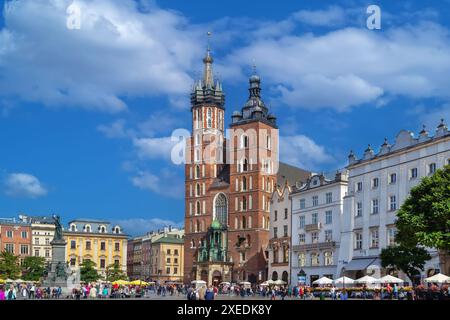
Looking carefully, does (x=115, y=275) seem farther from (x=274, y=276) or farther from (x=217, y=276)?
(x=274, y=276)

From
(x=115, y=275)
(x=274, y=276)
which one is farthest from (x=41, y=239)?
(x=274, y=276)

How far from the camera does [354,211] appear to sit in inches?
3076

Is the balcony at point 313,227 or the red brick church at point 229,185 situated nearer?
the balcony at point 313,227

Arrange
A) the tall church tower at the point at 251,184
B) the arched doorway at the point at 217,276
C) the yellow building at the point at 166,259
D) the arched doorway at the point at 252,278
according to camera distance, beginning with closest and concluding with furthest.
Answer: the arched doorway at the point at 252,278 < the tall church tower at the point at 251,184 < the arched doorway at the point at 217,276 < the yellow building at the point at 166,259

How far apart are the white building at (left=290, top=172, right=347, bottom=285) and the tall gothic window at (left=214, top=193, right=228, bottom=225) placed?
28742mm

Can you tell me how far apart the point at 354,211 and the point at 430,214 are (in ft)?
107

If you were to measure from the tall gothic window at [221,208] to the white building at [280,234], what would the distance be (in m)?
20.2

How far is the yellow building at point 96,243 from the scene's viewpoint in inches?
5851

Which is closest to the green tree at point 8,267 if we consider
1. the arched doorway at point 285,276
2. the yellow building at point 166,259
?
the arched doorway at point 285,276

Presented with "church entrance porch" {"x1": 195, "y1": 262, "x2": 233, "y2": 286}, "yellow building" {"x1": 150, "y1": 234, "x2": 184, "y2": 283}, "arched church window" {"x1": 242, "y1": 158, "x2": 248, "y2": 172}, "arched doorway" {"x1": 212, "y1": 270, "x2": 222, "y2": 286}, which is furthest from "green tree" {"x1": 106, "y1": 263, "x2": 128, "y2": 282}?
"arched church window" {"x1": 242, "y1": 158, "x2": 248, "y2": 172}

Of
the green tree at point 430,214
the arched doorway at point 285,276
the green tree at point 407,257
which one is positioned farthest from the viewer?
the arched doorway at point 285,276

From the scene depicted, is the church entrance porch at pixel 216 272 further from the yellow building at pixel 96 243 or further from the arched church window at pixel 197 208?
the yellow building at pixel 96 243

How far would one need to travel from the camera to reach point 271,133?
12544cm
